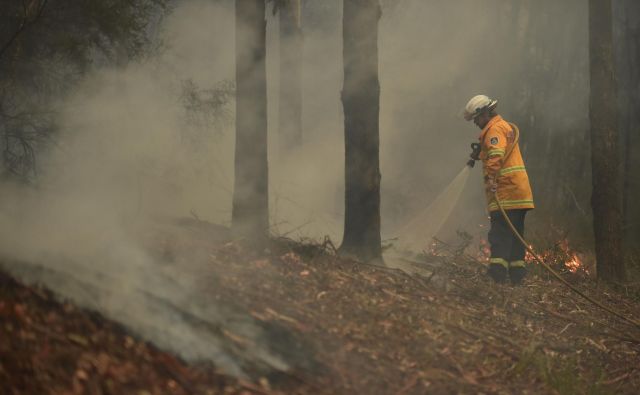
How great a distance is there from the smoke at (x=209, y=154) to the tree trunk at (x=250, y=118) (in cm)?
49

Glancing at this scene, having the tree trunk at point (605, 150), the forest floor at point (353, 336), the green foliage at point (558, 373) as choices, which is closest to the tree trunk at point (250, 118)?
the forest floor at point (353, 336)

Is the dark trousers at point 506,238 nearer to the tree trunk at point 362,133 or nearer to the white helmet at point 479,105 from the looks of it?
the white helmet at point 479,105

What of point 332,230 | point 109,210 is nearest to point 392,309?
point 109,210

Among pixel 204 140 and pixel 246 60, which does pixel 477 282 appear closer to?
pixel 246 60

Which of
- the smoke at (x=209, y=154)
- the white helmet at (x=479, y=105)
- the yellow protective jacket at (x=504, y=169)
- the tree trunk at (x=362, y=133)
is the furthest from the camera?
the white helmet at (x=479, y=105)

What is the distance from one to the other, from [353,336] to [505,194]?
343cm

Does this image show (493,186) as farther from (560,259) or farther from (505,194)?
(560,259)

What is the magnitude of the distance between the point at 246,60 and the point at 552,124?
258 inches

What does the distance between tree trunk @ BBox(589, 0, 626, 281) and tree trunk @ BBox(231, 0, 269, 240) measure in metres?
4.25

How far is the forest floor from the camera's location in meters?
3.13

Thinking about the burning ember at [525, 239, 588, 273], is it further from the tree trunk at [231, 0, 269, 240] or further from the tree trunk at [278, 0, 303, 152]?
the tree trunk at [278, 0, 303, 152]

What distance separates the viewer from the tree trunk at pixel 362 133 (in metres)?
6.48

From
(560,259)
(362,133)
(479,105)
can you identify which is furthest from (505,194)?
(560,259)

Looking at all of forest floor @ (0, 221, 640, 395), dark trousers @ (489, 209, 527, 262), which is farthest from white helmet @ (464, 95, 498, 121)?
forest floor @ (0, 221, 640, 395)
